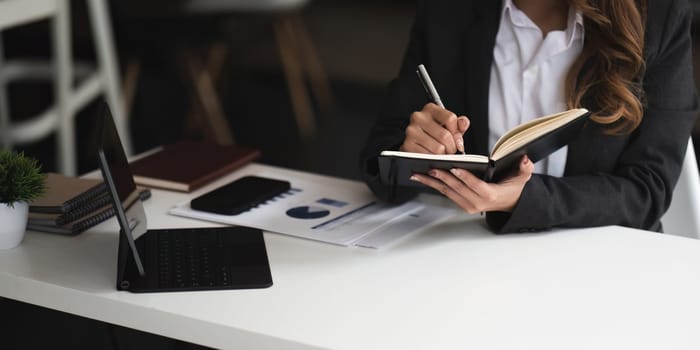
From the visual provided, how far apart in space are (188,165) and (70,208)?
1.15 ft

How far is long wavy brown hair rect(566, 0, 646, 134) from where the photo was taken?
1.63 m

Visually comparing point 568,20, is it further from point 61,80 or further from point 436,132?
point 61,80

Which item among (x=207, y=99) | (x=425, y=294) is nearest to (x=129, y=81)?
(x=207, y=99)

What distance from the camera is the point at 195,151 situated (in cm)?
195

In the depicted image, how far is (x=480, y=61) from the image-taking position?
5.82 feet

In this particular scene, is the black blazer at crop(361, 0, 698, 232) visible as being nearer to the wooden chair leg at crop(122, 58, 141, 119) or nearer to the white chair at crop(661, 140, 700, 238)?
the white chair at crop(661, 140, 700, 238)

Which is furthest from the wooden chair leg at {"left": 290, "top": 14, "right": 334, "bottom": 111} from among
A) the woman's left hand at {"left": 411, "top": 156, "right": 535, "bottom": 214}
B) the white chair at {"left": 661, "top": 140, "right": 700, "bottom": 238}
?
the woman's left hand at {"left": 411, "top": 156, "right": 535, "bottom": 214}

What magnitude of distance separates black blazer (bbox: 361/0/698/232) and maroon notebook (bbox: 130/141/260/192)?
291 millimetres

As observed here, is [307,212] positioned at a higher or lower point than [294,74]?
higher

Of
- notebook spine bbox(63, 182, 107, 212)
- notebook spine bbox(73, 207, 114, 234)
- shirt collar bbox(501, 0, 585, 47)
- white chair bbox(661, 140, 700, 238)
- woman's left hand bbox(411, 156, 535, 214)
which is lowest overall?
white chair bbox(661, 140, 700, 238)

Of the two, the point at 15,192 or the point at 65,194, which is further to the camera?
the point at 65,194

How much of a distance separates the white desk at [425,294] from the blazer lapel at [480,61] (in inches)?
11.1

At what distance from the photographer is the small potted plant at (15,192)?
1.43 meters

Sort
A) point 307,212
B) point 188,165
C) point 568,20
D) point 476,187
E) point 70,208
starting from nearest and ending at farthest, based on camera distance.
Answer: point 476,187, point 70,208, point 307,212, point 568,20, point 188,165
